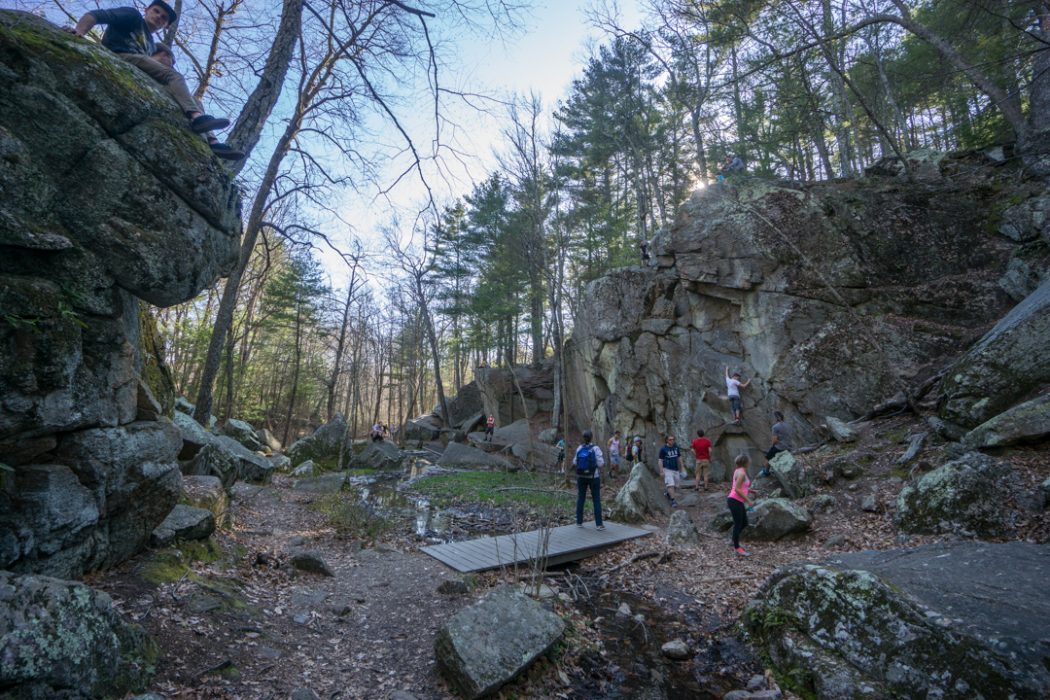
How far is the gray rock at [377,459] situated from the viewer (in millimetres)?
19125

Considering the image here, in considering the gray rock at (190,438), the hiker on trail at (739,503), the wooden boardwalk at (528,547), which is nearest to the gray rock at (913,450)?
the hiker on trail at (739,503)

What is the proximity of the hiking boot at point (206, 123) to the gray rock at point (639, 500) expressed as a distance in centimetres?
985

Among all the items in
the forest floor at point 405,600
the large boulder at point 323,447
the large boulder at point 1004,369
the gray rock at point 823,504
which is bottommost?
the forest floor at point 405,600

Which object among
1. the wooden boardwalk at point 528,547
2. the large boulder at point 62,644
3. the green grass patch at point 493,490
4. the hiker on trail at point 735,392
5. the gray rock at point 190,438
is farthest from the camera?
the hiker on trail at point 735,392

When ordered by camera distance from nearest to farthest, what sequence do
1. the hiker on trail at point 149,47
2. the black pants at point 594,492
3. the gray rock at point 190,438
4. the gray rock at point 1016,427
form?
the hiker on trail at point 149,47 < the gray rock at point 1016,427 < the gray rock at point 190,438 < the black pants at point 594,492

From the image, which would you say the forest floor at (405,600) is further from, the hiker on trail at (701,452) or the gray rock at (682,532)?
the hiker on trail at (701,452)

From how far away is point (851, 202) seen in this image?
51.2ft

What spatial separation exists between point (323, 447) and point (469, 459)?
6130mm

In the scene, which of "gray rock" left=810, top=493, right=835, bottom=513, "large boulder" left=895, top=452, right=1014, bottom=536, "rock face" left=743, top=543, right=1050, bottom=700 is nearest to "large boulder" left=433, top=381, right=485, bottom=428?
"gray rock" left=810, top=493, right=835, bottom=513

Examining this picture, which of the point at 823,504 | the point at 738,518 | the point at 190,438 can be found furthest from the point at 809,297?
the point at 190,438

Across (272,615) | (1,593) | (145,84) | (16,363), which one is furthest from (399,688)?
(145,84)

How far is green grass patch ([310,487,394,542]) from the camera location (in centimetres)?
893

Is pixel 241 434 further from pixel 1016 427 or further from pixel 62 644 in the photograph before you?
pixel 1016 427

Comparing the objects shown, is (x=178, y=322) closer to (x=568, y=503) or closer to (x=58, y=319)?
(x=568, y=503)
